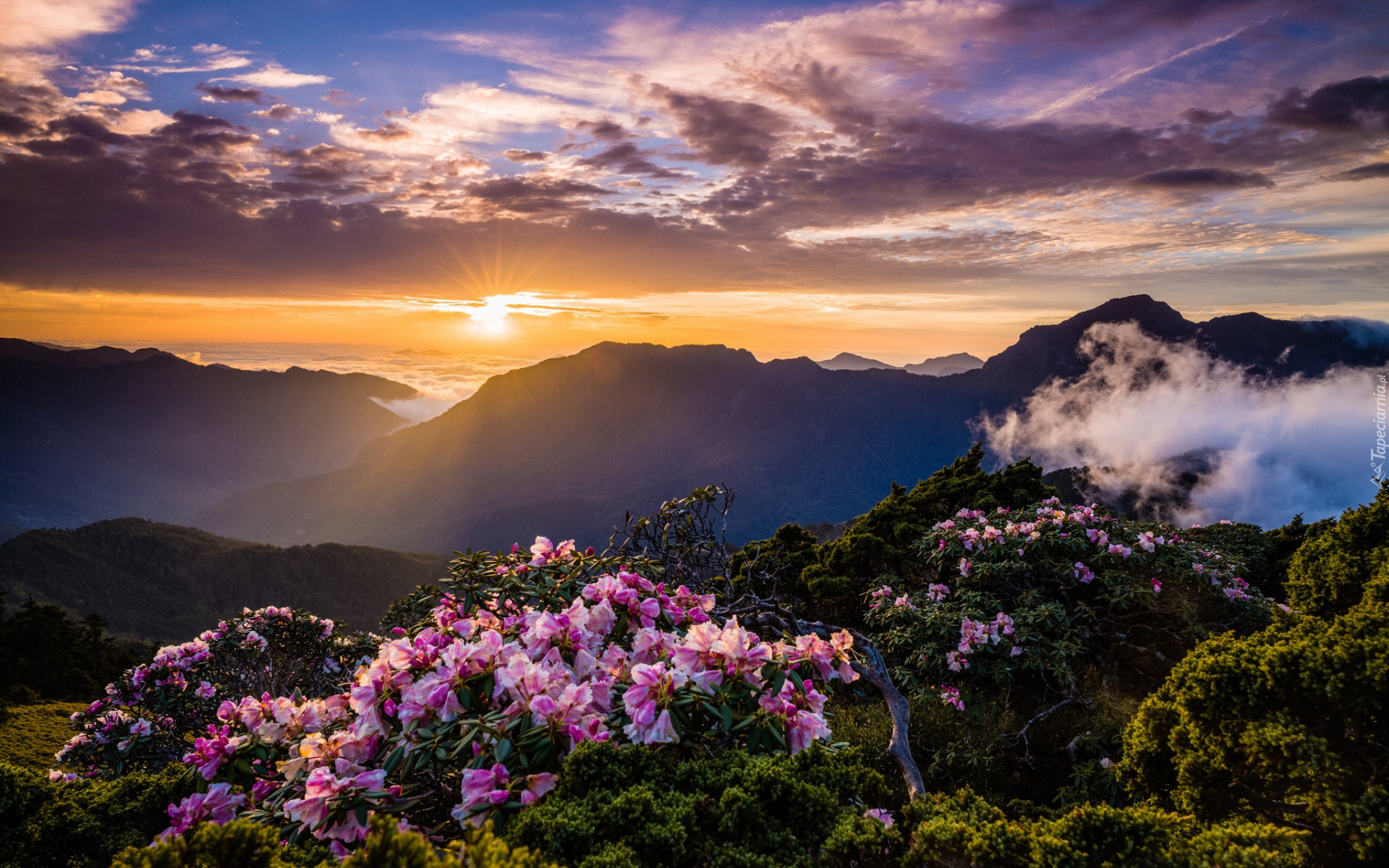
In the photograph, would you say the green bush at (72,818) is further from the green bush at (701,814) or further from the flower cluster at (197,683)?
the flower cluster at (197,683)

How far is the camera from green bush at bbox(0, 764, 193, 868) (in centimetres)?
276

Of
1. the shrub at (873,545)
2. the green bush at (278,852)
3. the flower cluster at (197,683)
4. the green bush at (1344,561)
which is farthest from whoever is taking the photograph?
the shrub at (873,545)

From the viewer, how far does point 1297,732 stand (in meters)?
2.62

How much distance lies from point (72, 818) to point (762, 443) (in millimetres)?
176530

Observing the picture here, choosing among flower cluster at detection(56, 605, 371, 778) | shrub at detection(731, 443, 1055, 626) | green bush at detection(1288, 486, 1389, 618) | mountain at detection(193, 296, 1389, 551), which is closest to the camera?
green bush at detection(1288, 486, 1389, 618)

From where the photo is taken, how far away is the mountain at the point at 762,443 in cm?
15050

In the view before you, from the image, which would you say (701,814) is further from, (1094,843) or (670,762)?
(1094,843)

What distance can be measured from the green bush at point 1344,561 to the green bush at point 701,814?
12.4ft

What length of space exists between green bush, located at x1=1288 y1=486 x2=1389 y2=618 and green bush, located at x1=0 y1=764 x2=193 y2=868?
21.9ft

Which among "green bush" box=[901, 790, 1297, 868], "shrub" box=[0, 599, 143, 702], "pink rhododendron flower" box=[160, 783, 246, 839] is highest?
"green bush" box=[901, 790, 1297, 868]

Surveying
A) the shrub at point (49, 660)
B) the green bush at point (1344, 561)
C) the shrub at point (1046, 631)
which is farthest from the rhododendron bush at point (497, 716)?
the shrub at point (49, 660)

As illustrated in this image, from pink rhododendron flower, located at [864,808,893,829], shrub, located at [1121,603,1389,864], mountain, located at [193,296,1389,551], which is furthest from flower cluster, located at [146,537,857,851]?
mountain, located at [193,296,1389,551]

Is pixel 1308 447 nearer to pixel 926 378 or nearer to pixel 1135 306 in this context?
pixel 1135 306

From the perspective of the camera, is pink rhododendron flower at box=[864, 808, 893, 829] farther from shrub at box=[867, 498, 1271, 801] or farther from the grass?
the grass
